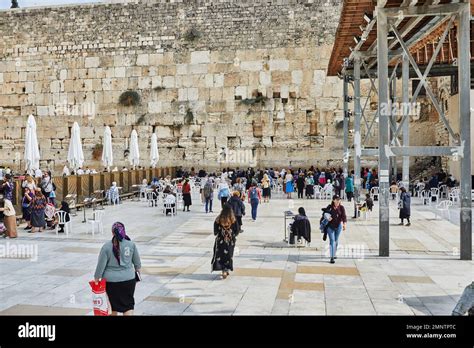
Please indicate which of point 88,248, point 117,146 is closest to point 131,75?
point 117,146

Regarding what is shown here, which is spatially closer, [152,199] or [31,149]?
[31,149]

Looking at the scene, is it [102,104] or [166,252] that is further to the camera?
[102,104]

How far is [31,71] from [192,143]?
10629mm

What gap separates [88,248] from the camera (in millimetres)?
9289

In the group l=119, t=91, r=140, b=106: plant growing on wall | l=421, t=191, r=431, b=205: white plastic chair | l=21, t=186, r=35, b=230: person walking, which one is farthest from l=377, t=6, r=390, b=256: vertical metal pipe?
l=119, t=91, r=140, b=106: plant growing on wall

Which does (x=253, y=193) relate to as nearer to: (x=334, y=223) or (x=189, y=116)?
(x=334, y=223)

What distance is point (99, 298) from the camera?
173 inches

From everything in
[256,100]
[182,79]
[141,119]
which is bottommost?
[141,119]

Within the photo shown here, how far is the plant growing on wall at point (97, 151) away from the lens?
26.3m

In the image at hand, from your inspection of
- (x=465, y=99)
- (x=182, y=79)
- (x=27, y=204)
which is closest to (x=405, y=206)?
(x=465, y=99)

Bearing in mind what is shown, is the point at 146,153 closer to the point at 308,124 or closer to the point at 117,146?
the point at 117,146

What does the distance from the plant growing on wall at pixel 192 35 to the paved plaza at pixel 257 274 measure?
53.9ft

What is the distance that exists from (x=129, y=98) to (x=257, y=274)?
20.7 meters

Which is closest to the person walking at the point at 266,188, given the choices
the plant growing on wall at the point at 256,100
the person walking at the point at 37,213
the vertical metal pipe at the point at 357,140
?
the vertical metal pipe at the point at 357,140
